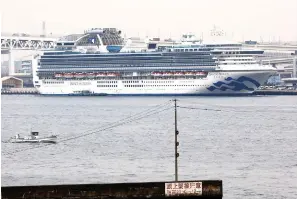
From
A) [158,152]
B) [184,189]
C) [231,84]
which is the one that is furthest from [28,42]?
[184,189]

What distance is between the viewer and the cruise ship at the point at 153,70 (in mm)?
85188

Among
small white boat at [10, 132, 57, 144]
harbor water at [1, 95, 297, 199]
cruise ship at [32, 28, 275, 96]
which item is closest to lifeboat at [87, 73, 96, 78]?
cruise ship at [32, 28, 275, 96]

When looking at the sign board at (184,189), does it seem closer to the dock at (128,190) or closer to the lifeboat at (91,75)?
the dock at (128,190)

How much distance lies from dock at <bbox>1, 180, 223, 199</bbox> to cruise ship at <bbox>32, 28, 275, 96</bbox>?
227 feet

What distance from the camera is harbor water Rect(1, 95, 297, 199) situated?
24.0 m

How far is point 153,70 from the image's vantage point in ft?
288

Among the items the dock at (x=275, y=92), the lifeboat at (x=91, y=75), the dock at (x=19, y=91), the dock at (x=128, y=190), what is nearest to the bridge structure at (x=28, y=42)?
the dock at (x=19, y=91)

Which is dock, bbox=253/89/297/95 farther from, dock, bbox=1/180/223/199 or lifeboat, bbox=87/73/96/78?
dock, bbox=1/180/223/199

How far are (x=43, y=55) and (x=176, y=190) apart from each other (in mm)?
81489

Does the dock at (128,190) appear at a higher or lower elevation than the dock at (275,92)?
higher

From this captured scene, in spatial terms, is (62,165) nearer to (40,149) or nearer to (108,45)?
(40,149)

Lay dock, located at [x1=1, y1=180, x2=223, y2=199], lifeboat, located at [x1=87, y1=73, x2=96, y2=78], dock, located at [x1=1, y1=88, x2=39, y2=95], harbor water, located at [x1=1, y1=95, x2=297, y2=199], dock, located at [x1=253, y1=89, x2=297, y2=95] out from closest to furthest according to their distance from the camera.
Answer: dock, located at [x1=1, y1=180, x2=223, y2=199] < harbor water, located at [x1=1, y1=95, x2=297, y2=199] < lifeboat, located at [x1=87, y1=73, x2=96, y2=78] < dock, located at [x1=253, y1=89, x2=297, y2=95] < dock, located at [x1=1, y1=88, x2=39, y2=95]

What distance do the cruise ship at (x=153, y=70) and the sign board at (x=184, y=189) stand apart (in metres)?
69.2

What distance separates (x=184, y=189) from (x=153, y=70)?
72827mm
